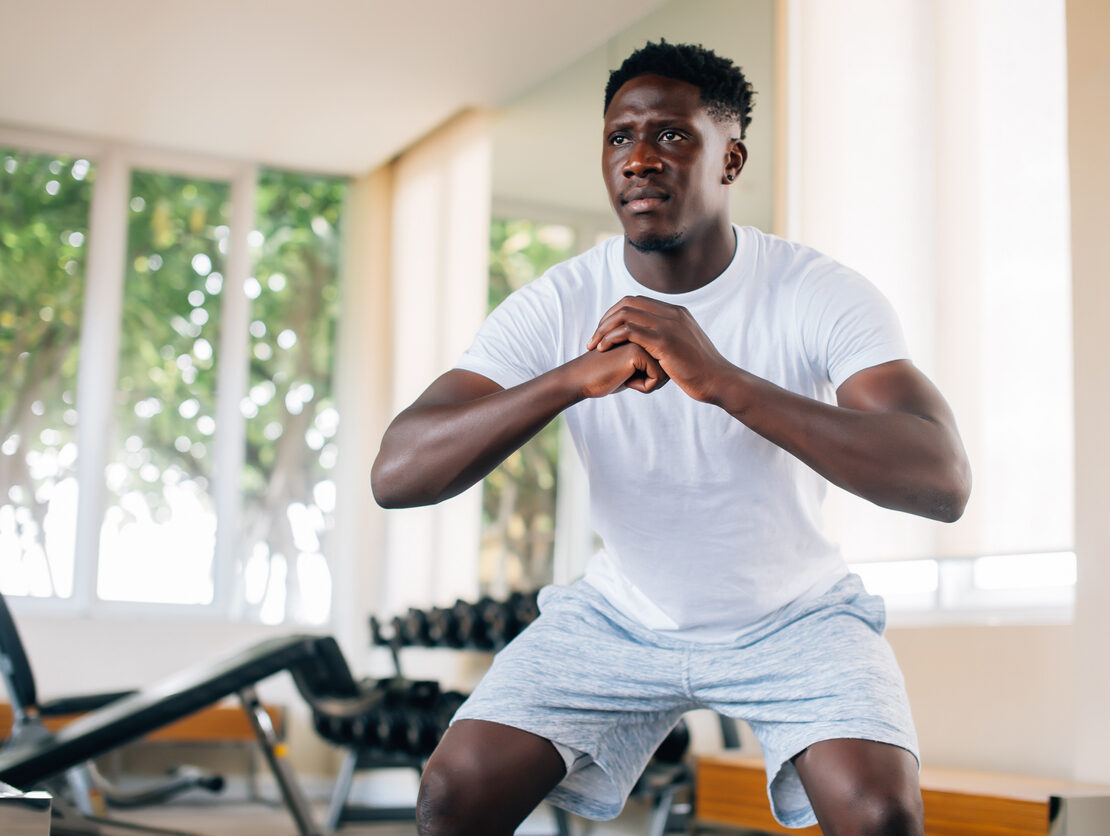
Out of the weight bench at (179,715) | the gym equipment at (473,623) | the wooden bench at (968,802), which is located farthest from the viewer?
the gym equipment at (473,623)

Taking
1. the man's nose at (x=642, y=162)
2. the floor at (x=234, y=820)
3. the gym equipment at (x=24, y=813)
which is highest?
the man's nose at (x=642, y=162)

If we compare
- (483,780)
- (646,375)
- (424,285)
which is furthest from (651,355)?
(424,285)

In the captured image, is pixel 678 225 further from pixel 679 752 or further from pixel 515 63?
Answer: pixel 515 63

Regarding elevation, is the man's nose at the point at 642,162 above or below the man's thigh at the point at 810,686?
above

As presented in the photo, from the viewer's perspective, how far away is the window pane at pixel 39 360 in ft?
16.5

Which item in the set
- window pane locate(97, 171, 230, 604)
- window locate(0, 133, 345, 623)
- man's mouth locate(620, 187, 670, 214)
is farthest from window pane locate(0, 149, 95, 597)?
man's mouth locate(620, 187, 670, 214)

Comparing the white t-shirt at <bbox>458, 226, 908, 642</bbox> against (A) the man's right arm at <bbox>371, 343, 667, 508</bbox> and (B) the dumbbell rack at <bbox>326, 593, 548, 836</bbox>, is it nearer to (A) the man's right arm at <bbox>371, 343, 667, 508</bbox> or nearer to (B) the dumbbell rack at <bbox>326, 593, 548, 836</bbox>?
(A) the man's right arm at <bbox>371, 343, 667, 508</bbox>

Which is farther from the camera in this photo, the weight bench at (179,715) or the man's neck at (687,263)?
the weight bench at (179,715)

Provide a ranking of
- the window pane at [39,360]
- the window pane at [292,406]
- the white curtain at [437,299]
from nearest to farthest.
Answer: the white curtain at [437,299] < the window pane at [39,360] < the window pane at [292,406]

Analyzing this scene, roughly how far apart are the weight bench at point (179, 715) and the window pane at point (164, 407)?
2104mm

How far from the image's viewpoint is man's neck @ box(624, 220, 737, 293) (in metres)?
1.71

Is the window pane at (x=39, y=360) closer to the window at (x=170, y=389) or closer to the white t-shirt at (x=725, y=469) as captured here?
the window at (x=170, y=389)

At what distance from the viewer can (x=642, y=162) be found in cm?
164

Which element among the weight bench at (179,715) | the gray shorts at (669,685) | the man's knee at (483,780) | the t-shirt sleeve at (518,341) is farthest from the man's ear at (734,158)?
the weight bench at (179,715)
